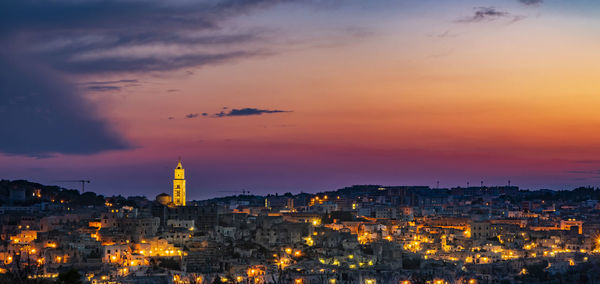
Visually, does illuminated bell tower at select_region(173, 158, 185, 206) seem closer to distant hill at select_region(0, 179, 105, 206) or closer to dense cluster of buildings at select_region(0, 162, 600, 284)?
dense cluster of buildings at select_region(0, 162, 600, 284)

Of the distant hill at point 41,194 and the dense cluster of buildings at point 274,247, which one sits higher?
the distant hill at point 41,194

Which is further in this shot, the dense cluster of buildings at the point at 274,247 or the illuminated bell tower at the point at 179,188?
the illuminated bell tower at the point at 179,188

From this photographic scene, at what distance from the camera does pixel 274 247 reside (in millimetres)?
44125

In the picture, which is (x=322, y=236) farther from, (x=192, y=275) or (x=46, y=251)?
(x=46, y=251)

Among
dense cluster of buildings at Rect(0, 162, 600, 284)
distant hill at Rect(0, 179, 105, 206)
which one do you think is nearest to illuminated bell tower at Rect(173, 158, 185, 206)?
dense cluster of buildings at Rect(0, 162, 600, 284)

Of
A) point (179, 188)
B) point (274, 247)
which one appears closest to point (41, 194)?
point (179, 188)

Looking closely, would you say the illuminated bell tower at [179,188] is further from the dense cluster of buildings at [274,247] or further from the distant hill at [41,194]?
the distant hill at [41,194]

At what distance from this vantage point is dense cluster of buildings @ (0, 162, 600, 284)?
123 feet

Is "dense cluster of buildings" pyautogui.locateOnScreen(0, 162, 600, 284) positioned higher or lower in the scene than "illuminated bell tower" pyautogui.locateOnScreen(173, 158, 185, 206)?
lower

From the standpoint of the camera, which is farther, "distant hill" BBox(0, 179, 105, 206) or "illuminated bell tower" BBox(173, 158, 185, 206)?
"distant hill" BBox(0, 179, 105, 206)

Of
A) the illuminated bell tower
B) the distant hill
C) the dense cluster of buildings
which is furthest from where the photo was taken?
the distant hill

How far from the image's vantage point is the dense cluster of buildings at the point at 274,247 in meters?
37.6

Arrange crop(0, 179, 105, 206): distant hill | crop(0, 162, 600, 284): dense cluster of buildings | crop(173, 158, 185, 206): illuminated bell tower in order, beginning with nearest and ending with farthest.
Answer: crop(0, 162, 600, 284): dense cluster of buildings
crop(173, 158, 185, 206): illuminated bell tower
crop(0, 179, 105, 206): distant hill

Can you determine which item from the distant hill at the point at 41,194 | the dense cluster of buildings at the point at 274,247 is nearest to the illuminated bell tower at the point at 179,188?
the dense cluster of buildings at the point at 274,247
